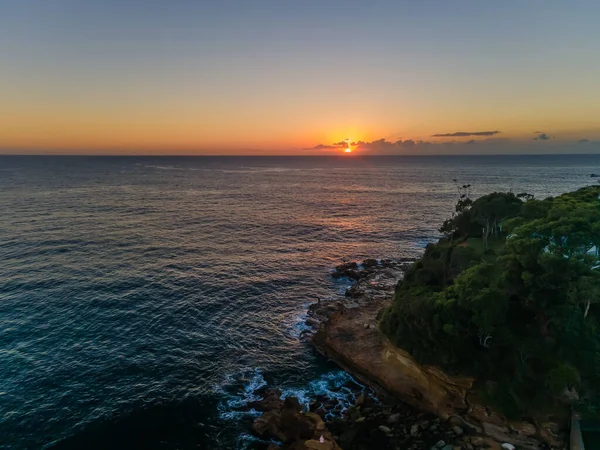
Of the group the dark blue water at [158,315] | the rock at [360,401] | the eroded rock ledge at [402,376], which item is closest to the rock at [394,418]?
the eroded rock ledge at [402,376]

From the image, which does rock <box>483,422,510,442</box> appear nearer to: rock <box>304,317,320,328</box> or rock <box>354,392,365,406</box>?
rock <box>354,392,365,406</box>

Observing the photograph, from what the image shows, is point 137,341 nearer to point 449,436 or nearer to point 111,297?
point 111,297

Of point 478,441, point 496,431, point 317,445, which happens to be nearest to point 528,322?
point 496,431

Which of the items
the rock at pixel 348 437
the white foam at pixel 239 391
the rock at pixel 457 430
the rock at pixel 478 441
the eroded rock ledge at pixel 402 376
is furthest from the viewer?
the white foam at pixel 239 391


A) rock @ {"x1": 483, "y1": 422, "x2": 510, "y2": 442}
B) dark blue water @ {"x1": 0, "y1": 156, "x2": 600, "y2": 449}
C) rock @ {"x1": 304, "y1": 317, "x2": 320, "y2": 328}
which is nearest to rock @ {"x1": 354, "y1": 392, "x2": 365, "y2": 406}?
dark blue water @ {"x1": 0, "y1": 156, "x2": 600, "y2": 449}

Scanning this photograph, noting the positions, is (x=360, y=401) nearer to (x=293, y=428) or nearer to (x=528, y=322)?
(x=293, y=428)

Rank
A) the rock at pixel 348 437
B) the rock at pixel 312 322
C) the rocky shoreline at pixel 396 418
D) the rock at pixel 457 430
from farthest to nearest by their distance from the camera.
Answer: the rock at pixel 312 322 → the rock at pixel 457 430 → the rock at pixel 348 437 → the rocky shoreline at pixel 396 418

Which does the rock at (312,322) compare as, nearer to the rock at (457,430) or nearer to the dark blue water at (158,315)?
the dark blue water at (158,315)
